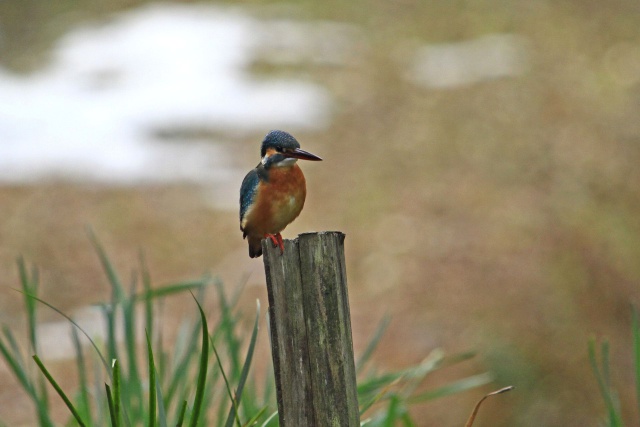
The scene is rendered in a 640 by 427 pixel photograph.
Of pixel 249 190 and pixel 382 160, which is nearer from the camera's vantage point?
pixel 249 190

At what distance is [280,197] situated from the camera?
229cm

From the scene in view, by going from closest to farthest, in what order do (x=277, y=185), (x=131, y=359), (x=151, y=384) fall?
(x=151, y=384)
(x=277, y=185)
(x=131, y=359)

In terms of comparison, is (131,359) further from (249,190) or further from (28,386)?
(249,190)

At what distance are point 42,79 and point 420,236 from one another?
6160 mm

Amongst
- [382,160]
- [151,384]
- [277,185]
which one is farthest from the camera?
[382,160]

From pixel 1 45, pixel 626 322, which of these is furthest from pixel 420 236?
pixel 1 45

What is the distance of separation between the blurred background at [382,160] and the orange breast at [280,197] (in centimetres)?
Result: 341

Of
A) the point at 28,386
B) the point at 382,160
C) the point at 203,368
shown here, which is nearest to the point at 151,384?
the point at 203,368

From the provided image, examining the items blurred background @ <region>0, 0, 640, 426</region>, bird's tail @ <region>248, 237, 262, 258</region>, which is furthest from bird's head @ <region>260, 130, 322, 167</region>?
blurred background @ <region>0, 0, 640, 426</region>

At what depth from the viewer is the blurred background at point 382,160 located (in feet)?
20.3

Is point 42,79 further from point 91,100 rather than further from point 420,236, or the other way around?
point 420,236

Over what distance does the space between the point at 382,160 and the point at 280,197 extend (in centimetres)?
669

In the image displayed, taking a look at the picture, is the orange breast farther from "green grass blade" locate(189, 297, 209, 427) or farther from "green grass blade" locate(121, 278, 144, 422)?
"green grass blade" locate(189, 297, 209, 427)

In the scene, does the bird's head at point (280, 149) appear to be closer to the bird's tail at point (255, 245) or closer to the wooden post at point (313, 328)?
the bird's tail at point (255, 245)
